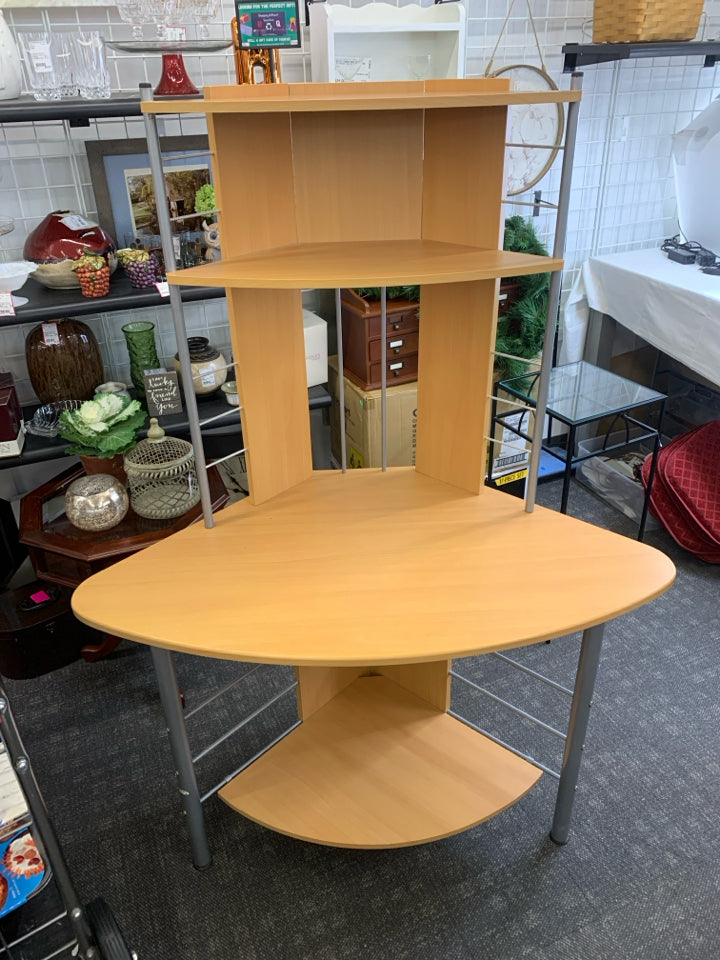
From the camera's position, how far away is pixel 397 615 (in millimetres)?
1305

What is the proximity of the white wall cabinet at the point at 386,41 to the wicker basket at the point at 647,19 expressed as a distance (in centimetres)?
55

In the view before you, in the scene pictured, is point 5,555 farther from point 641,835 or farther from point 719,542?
point 719,542

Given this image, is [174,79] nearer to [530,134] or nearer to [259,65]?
[259,65]

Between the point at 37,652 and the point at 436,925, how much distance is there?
143 cm

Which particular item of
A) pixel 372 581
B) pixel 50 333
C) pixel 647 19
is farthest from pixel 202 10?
pixel 372 581

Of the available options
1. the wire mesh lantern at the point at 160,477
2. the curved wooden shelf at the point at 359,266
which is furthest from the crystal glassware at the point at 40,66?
the curved wooden shelf at the point at 359,266

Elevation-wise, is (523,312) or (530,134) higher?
(530,134)

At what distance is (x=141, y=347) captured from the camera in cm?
243

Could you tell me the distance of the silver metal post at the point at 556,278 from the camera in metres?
1.29

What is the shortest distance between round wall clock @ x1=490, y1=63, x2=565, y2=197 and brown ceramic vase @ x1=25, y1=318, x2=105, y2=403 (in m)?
1.63

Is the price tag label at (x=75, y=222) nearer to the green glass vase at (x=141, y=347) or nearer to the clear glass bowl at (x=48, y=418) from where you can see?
the green glass vase at (x=141, y=347)

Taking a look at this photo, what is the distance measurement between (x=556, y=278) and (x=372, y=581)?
2.28 feet

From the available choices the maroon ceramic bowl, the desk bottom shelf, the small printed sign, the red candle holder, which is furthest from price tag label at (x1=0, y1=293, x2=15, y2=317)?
the desk bottom shelf

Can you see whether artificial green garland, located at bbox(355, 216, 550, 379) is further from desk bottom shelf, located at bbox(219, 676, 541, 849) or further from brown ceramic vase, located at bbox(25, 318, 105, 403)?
desk bottom shelf, located at bbox(219, 676, 541, 849)
